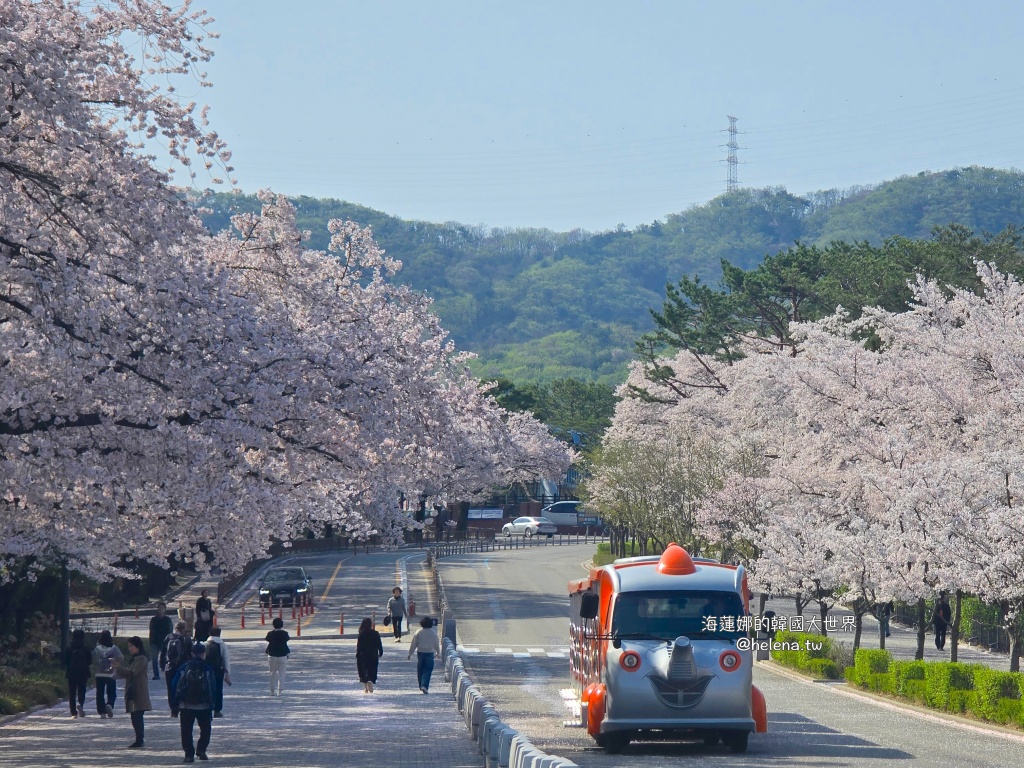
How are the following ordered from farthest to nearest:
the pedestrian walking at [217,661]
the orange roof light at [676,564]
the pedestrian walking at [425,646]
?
the pedestrian walking at [425,646] → the pedestrian walking at [217,661] → the orange roof light at [676,564]

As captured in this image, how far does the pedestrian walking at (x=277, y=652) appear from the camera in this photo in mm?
25828

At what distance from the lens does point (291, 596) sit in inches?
1954

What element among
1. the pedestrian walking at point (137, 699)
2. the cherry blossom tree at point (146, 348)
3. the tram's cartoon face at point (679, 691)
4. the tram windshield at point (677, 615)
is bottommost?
the pedestrian walking at point (137, 699)

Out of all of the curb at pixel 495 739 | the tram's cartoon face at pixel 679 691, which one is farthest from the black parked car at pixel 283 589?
the tram's cartoon face at pixel 679 691

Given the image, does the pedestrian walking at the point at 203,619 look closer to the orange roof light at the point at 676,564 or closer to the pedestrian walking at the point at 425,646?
the pedestrian walking at the point at 425,646

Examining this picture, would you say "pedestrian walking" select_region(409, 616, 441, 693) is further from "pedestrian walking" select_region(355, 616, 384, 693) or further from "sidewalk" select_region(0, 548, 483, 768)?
"pedestrian walking" select_region(355, 616, 384, 693)

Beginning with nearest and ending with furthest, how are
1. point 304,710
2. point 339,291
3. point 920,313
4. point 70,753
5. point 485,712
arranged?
point 485,712
point 70,753
point 304,710
point 339,291
point 920,313

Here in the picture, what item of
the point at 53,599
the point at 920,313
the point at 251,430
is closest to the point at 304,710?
the point at 251,430

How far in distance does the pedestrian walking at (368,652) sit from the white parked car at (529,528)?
73851 mm

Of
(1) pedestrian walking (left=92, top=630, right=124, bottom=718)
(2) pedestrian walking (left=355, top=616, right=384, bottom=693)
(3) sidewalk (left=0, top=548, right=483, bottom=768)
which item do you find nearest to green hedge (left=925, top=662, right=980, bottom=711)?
(3) sidewalk (left=0, top=548, right=483, bottom=768)

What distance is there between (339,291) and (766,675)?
15.5m

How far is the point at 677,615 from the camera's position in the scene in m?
18.0

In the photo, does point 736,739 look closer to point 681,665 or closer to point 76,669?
point 681,665

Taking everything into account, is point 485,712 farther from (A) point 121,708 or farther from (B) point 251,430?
(A) point 121,708
